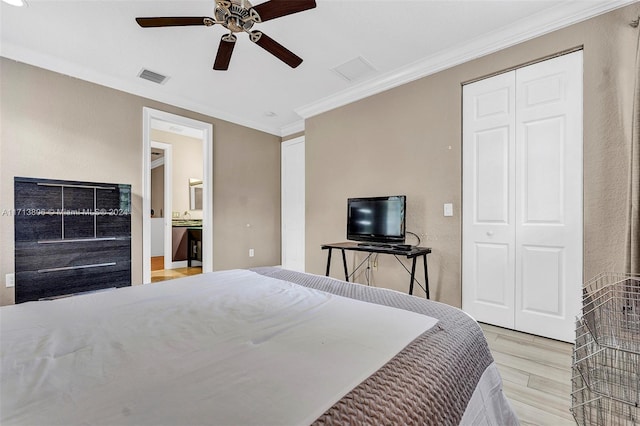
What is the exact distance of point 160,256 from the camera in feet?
21.4

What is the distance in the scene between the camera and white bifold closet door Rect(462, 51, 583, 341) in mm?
2264

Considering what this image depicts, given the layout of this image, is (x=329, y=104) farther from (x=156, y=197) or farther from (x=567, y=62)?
(x=156, y=197)

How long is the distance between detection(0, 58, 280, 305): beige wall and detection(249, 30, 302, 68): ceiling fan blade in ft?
7.41

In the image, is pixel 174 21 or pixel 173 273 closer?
pixel 174 21

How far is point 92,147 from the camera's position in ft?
10.3

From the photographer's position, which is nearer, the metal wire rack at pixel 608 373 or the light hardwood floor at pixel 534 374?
the metal wire rack at pixel 608 373

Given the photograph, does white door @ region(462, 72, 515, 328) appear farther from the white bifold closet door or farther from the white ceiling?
the white ceiling

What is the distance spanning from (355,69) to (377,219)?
171cm

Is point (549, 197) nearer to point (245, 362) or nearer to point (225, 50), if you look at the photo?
point (245, 362)

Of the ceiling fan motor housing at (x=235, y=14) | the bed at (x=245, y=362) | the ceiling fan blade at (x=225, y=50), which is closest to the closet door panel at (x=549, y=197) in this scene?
the bed at (x=245, y=362)

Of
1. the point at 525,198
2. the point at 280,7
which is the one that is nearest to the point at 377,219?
the point at 525,198

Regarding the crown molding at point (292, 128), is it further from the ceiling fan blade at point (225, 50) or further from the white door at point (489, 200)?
the white door at point (489, 200)

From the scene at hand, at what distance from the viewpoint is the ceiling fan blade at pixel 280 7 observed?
1758mm

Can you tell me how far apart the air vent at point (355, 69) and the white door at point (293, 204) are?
1.74 meters
